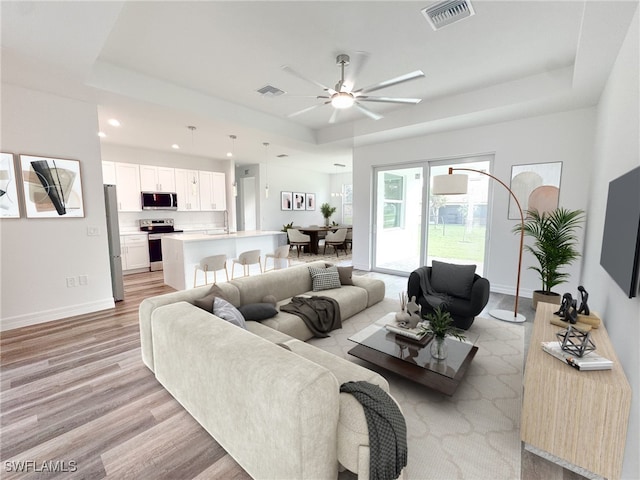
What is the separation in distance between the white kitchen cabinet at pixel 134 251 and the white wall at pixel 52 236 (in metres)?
2.35

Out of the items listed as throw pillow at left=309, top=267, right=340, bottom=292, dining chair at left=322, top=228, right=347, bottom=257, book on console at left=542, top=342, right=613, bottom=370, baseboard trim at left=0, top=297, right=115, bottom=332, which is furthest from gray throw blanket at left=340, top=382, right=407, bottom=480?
dining chair at left=322, top=228, right=347, bottom=257

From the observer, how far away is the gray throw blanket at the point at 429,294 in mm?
3412

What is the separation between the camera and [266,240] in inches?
254

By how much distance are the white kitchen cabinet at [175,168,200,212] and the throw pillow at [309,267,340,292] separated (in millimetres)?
4992

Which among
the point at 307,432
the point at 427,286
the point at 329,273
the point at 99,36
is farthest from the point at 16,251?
the point at 427,286

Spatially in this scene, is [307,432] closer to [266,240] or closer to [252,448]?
[252,448]

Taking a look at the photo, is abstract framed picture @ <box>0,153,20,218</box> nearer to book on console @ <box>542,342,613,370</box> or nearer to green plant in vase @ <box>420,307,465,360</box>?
green plant in vase @ <box>420,307,465,360</box>

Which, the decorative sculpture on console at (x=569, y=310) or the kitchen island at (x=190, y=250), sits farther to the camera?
the kitchen island at (x=190, y=250)

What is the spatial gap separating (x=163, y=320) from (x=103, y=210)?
9.44 feet

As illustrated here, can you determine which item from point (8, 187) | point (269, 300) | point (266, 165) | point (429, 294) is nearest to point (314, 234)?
point (266, 165)

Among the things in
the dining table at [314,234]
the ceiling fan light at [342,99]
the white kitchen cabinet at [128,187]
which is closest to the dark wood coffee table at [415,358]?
the ceiling fan light at [342,99]

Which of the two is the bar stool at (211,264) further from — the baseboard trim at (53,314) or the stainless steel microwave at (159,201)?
the stainless steel microwave at (159,201)

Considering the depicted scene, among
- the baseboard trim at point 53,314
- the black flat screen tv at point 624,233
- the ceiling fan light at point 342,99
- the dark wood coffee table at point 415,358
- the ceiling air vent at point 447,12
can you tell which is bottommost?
the baseboard trim at point 53,314

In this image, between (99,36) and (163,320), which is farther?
(99,36)
